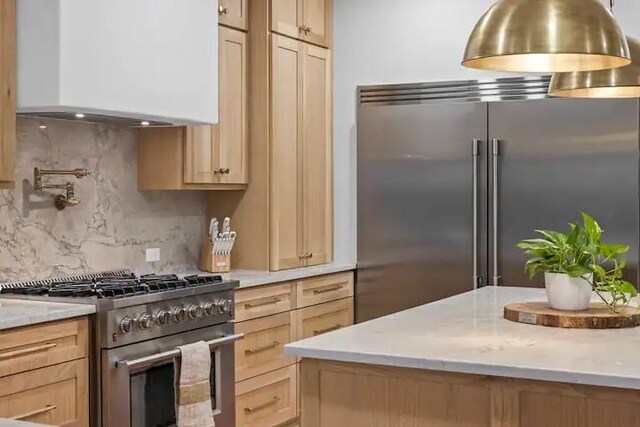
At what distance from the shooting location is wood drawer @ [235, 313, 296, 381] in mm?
4602

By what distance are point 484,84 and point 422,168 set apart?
1.99 feet

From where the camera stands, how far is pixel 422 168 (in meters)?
5.46

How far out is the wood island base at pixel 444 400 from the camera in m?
2.28

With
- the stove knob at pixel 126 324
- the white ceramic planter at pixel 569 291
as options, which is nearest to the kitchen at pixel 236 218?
the stove knob at pixel 126 324

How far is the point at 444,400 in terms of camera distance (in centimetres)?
248

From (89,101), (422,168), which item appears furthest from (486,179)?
(89,101)

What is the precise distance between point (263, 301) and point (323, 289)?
2.21 feet

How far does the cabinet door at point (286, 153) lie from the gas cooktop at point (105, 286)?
0.97m

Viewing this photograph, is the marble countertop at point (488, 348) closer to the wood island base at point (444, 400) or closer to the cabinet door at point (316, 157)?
the wood island base at point (444, 400)

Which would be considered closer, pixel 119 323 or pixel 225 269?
pixel 119 323

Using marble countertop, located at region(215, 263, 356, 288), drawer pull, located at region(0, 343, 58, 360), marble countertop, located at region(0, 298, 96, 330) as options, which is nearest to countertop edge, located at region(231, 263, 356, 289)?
marble countertop, located at region(215, 263, 356, 288)

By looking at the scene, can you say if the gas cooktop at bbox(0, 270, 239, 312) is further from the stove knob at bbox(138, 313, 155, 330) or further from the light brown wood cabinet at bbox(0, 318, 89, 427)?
the light brown wood cabinet at bbox(0, 318, 89, 427)

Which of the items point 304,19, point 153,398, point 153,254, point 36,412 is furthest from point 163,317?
point 304,19

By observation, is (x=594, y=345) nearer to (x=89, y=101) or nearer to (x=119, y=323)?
(x=119, y=323)
